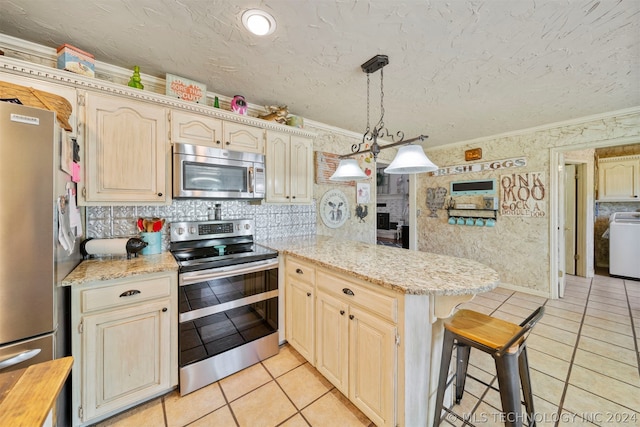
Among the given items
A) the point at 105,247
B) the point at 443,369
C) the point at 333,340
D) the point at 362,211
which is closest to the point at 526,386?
the point at 443,369

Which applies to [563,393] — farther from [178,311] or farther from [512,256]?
[178,311]

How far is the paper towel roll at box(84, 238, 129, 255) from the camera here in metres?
1.70

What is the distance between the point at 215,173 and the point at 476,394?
8.41ft

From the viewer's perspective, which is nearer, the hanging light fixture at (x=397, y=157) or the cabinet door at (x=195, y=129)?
the hanging light fixture at (x=397, y=157)

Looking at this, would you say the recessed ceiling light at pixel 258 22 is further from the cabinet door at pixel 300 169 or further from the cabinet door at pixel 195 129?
the cabinet door at pixel 300 169

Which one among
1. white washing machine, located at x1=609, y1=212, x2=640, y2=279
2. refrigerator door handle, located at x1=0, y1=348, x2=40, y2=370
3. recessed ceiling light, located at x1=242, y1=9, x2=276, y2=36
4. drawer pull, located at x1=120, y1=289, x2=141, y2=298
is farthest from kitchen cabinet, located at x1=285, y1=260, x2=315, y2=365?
white washing machine, located at x1=609, y1=212, x2=640, y2=279

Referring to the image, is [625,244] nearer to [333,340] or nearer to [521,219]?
[521,219]

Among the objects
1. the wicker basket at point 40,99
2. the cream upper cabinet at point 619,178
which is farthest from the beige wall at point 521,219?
the wicker basket at point 40,99

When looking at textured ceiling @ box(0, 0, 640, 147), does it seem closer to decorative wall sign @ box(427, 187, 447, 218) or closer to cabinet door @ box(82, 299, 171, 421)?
cabinet door @ box(82, 299, 171, 421)

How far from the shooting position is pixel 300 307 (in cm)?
197

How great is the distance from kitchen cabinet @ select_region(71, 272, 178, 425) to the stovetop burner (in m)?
0.31

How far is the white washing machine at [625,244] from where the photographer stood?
4.10 metres

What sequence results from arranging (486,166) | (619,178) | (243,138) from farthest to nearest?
(619,178)
(486,166)
(243,138)

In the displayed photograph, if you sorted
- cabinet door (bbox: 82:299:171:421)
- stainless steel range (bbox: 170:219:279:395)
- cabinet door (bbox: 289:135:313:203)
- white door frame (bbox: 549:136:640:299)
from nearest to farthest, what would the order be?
cabinet door (bbox: 82:299:171:421), stainless steel range (bbox: 170:219:279:395), cabinet door (bbox: 289:135:313:203), white door frame (bbox: 549:136:640:299)
